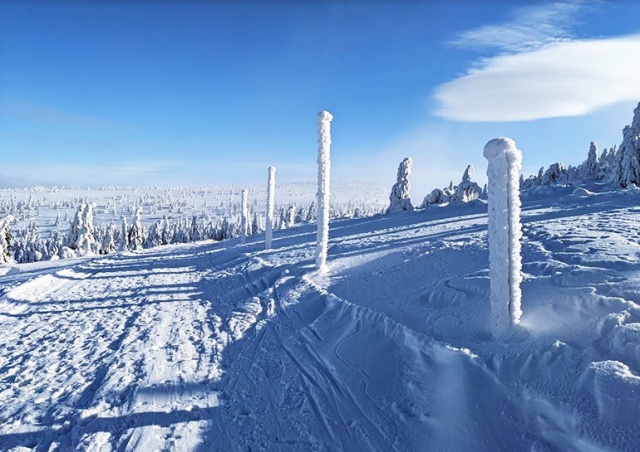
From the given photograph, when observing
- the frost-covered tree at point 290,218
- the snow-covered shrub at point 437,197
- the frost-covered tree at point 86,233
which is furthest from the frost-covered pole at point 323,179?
the frost-covered tree at point 86,233

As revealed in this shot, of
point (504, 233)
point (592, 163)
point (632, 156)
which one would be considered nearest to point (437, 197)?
point (632, 156)

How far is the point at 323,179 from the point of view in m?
14.4

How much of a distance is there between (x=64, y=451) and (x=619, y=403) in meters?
6.60

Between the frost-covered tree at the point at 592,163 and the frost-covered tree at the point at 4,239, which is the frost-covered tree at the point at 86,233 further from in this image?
the frost-covered tree at the point at 592,163

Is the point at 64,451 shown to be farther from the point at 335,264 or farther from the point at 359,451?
the point at 335,264

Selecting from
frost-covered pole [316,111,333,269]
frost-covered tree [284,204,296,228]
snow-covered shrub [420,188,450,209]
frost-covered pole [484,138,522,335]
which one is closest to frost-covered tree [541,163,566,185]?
snow-covered shrub [420,188,450,209]

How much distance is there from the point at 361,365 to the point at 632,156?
36.5m

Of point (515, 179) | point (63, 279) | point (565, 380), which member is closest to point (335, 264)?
point (515, 179)

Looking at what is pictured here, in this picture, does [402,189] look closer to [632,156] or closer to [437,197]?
[437,197]

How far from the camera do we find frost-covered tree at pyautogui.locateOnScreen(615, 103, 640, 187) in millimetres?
30922

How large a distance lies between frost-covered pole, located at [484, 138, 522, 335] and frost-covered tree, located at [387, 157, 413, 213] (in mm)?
37986

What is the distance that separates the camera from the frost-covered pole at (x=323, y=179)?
1388cm

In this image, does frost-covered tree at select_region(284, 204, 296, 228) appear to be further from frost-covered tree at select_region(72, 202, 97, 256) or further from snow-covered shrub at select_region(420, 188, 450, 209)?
frost-covered tree at select_region(72, 202, 97, 256)

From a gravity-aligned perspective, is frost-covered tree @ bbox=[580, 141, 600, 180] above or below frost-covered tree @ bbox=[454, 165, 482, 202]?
above
